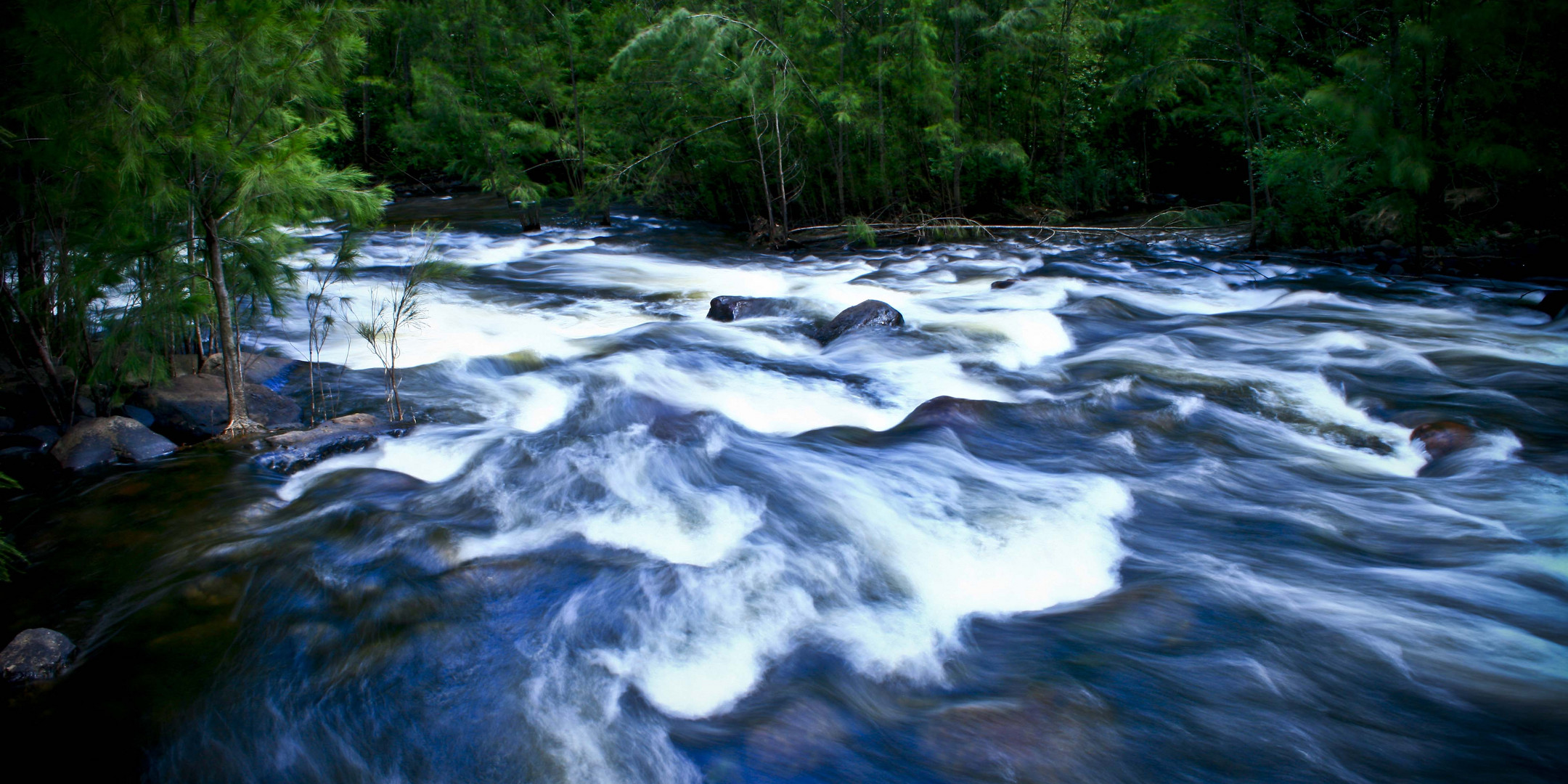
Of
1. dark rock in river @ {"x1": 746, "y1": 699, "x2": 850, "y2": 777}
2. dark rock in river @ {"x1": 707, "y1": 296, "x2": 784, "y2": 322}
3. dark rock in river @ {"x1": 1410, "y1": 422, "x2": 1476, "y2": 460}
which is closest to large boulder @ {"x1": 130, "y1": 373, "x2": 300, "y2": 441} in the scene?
dark rock in river @ {"x1": 746, "y1": 699, "x2": 850, "y2": 777}

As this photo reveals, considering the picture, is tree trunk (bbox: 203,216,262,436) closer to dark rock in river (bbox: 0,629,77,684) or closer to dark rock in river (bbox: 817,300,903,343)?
dark rock in river (bbox: 0,629,77,684)

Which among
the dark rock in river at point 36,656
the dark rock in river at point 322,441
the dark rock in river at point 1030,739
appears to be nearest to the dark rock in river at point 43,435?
the dark rock in river at point 322,441

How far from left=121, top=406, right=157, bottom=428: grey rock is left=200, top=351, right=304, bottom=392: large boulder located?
701 millimetres

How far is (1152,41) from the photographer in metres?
14.9

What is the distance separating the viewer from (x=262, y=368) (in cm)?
732

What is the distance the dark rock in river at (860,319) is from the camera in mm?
9109

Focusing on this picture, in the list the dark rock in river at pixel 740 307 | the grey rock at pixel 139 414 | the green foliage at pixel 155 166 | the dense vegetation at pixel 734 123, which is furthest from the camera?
the dark rock in river at pixel 740 307

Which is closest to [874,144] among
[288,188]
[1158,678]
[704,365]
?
[704,365]

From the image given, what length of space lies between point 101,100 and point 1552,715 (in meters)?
7.19

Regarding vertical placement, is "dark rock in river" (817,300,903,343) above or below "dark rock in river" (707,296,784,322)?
below

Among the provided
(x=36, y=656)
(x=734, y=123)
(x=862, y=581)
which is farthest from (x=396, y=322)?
(x=734, y=123)

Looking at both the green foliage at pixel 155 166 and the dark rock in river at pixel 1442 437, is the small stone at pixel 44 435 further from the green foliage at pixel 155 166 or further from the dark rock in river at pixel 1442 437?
the dark rock in river at pixel 1442 437

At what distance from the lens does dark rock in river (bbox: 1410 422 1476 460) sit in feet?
17.5

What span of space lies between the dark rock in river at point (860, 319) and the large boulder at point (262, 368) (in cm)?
535
